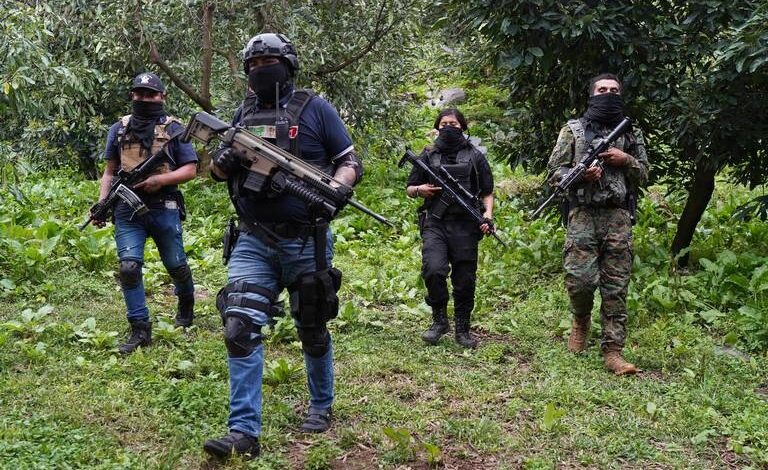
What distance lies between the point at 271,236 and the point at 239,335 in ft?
1.87

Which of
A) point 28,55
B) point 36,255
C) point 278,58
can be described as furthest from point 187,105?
point 278,58

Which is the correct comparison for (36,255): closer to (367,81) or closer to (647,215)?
(367,81)

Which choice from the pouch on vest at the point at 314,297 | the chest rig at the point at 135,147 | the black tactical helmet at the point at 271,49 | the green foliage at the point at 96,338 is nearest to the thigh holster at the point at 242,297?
the pouch on vest at the point at 314,297

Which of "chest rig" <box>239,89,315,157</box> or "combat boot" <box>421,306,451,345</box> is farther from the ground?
"chest rig" <box>239,89,315,157</box>

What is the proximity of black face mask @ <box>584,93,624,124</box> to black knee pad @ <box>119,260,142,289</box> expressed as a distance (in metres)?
3.65

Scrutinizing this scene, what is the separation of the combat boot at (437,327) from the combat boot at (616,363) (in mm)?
1387

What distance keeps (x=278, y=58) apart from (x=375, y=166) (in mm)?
9618

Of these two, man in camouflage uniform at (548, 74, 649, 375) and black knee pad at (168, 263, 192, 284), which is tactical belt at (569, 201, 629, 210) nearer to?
man in camouflage uniform at (548, 74, 649, 375)

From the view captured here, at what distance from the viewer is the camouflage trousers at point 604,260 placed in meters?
6.08

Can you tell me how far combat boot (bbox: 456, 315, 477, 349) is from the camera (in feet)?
22.2

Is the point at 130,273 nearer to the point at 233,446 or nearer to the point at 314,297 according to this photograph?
the point at 314,297

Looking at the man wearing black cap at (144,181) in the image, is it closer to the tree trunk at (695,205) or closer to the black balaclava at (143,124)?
the black balaclava at (143,124)

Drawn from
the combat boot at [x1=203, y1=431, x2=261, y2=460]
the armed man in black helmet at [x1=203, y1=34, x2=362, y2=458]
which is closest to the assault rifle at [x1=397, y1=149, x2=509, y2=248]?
the armed man in black helmet at [x1=203, y1=34, x2=362, y2=458]

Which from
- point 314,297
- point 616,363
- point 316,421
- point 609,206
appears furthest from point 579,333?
point 314,297
